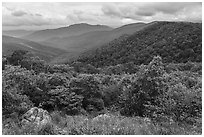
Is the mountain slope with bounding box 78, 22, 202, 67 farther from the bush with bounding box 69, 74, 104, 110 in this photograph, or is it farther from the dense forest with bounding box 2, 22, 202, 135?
the dense forest with bounding box 2, 22, 202, 135

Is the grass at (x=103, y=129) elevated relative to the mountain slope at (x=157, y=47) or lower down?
elevated

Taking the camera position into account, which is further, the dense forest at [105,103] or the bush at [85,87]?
the bush at [85,87]

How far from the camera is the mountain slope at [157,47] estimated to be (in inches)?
3049

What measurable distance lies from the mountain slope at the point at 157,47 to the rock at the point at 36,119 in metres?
64.0

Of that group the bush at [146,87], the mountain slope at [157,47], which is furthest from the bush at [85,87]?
the mountain slope at [157,47]

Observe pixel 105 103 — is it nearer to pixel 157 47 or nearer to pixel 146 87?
pixel 146 87

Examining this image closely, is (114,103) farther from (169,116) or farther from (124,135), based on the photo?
(124,135)

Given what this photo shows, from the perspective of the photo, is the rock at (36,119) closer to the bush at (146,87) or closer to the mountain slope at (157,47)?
the bush at (146,87)

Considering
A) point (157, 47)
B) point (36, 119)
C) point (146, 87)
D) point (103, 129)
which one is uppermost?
point (146, 87)

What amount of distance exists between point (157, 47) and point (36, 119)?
85.3 metres

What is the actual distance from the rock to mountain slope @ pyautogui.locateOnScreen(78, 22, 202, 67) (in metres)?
64.0

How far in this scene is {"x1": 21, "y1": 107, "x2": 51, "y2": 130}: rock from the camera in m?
7.31

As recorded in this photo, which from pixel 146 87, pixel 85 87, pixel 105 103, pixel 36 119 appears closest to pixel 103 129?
pixel 36 119

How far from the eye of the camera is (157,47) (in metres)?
90.3
